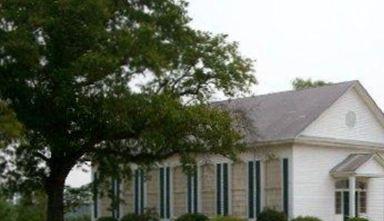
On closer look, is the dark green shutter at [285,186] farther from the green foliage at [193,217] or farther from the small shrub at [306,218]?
the green foliage at [193,217]

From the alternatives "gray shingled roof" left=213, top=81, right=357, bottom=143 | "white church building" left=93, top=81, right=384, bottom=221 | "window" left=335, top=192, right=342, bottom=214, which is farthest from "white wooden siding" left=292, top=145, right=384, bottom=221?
"gray shingled roof" left=213, top=81, right=357, bottom=143

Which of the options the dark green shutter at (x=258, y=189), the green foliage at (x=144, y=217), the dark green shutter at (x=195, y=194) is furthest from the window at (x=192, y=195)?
the dark green shutter at (x=258, y=189)

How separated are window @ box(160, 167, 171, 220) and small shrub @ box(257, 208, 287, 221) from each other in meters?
8.56

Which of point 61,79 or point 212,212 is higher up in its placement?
point 61,79

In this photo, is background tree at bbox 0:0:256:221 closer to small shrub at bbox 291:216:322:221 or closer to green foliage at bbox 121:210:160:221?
small shrub at bbox 291:216:322:221

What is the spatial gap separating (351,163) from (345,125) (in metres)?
2.26

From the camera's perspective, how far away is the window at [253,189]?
3994 cm

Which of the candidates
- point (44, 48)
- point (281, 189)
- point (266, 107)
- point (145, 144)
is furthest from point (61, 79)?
point (266, 107)

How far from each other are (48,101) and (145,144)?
4.18 meters

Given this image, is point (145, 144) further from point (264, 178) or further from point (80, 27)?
point (264, 178)

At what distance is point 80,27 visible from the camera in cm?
2878

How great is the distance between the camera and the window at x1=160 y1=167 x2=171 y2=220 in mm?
45656

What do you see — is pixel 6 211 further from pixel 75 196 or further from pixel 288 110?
pixel 288 110

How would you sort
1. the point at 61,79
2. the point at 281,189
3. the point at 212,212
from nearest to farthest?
1. the point at 61,79
2. the point at 281,189
3. the point at 212,212
